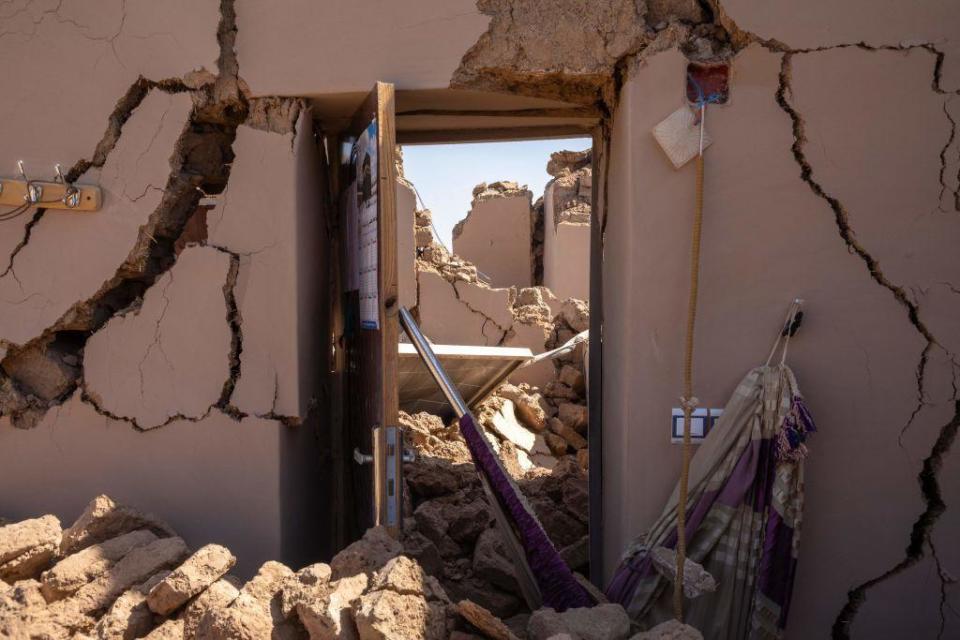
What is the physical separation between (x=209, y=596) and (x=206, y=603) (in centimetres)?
2

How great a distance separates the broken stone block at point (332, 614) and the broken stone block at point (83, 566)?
0.80 m

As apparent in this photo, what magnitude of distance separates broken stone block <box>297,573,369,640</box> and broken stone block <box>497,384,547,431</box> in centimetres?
451

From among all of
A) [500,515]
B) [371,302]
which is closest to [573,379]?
[500,515]

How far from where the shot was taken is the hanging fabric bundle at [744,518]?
8.08 feet

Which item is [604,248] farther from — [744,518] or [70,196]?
[70,196]

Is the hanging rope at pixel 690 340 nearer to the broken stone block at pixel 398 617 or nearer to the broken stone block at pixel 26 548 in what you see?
the broken stone block at pixel 398 617

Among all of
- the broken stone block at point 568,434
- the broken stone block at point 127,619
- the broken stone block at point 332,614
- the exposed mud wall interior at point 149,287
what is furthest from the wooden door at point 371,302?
the broken stone block at point 568,434

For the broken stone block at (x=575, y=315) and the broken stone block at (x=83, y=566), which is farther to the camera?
the broken stone block at (x=575, y=315)

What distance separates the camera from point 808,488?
8.48 ft

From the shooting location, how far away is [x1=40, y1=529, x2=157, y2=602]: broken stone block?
2363mm

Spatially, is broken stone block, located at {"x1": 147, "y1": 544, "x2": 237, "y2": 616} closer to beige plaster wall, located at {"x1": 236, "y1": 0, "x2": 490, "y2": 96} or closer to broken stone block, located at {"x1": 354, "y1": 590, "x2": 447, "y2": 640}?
broken stone block, located at {"x1": 354, "y1": 590, "x2": 447, "y2": 640}

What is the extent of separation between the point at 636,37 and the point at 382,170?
0.97 meters

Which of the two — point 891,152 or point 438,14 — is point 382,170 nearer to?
point 438,14

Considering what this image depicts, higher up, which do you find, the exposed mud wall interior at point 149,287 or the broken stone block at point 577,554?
the exposed mud wall interior at point 149,287
